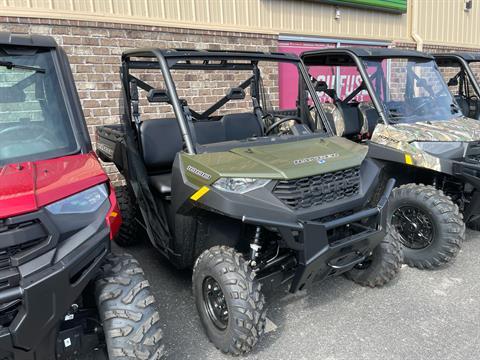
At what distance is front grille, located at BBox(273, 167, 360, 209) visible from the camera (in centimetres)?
250

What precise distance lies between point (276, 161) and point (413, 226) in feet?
6.12

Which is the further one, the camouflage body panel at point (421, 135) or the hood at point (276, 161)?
the camouflage body panel at point (421, 135)

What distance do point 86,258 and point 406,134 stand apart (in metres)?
3.07

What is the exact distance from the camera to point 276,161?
2637 mm

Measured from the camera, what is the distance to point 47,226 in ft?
5.84

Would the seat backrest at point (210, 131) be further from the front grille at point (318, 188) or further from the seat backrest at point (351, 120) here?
the seat backrest at point (351, 120)

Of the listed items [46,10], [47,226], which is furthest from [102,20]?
[47,226]

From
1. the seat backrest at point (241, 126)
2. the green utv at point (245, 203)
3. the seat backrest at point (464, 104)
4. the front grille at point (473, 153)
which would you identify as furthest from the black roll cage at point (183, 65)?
the seat backrest at point (464, 104)

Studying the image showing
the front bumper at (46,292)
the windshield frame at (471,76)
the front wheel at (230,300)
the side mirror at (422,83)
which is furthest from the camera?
the windshield frame at (471,76)

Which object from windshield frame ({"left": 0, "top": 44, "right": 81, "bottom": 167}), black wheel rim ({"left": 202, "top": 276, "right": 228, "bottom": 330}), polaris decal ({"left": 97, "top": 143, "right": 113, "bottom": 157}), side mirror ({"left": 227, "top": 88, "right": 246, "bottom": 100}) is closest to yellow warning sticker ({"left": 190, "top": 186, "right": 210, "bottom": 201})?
black wheel rim ({"left": 202, "top": 276, "right": 228, "bottom": 330})

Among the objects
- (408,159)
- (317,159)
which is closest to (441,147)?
(408,159)

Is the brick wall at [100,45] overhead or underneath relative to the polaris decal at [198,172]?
overhead

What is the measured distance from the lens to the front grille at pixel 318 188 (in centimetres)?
250

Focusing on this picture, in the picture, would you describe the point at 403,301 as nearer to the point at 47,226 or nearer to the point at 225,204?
the point at 225,204
